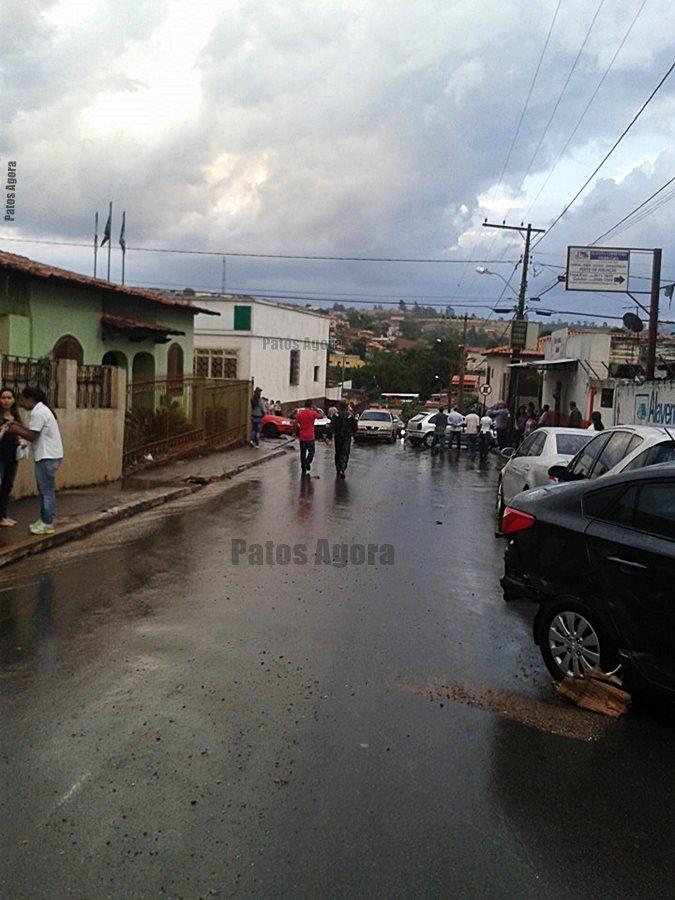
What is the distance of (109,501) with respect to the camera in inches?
512

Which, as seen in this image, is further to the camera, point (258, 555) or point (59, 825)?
point (258, 555)

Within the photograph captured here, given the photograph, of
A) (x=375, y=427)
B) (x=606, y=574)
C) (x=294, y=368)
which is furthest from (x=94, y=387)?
(x=294, y=368)

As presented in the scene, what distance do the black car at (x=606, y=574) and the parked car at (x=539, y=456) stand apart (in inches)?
221

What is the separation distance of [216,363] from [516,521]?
129ft

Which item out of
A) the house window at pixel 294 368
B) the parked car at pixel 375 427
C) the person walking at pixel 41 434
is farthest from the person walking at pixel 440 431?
the house window at pixel 294 368

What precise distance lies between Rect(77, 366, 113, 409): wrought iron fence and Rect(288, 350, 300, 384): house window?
117 feet

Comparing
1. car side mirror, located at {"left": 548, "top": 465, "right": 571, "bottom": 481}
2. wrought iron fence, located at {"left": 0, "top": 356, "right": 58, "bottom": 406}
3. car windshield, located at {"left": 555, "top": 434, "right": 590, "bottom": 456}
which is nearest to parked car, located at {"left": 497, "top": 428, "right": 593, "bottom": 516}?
car windshield, located at {"left": 555, "top": 434, "right": 590, "bottom": 456}

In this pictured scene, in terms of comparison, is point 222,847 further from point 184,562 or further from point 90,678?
point 184,562

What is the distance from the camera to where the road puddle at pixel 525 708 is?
16.1 feet

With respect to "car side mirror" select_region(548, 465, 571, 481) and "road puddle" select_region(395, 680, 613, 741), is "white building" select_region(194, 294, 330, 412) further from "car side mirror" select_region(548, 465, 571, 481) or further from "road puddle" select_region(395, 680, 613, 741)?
"road puddle" select_region(395, 680, 613, 741)

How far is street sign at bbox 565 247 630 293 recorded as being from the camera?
2689cm

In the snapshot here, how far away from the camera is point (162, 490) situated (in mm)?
14977

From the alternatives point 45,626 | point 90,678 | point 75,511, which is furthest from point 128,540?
point 90,678

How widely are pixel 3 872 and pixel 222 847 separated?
2.81ft
